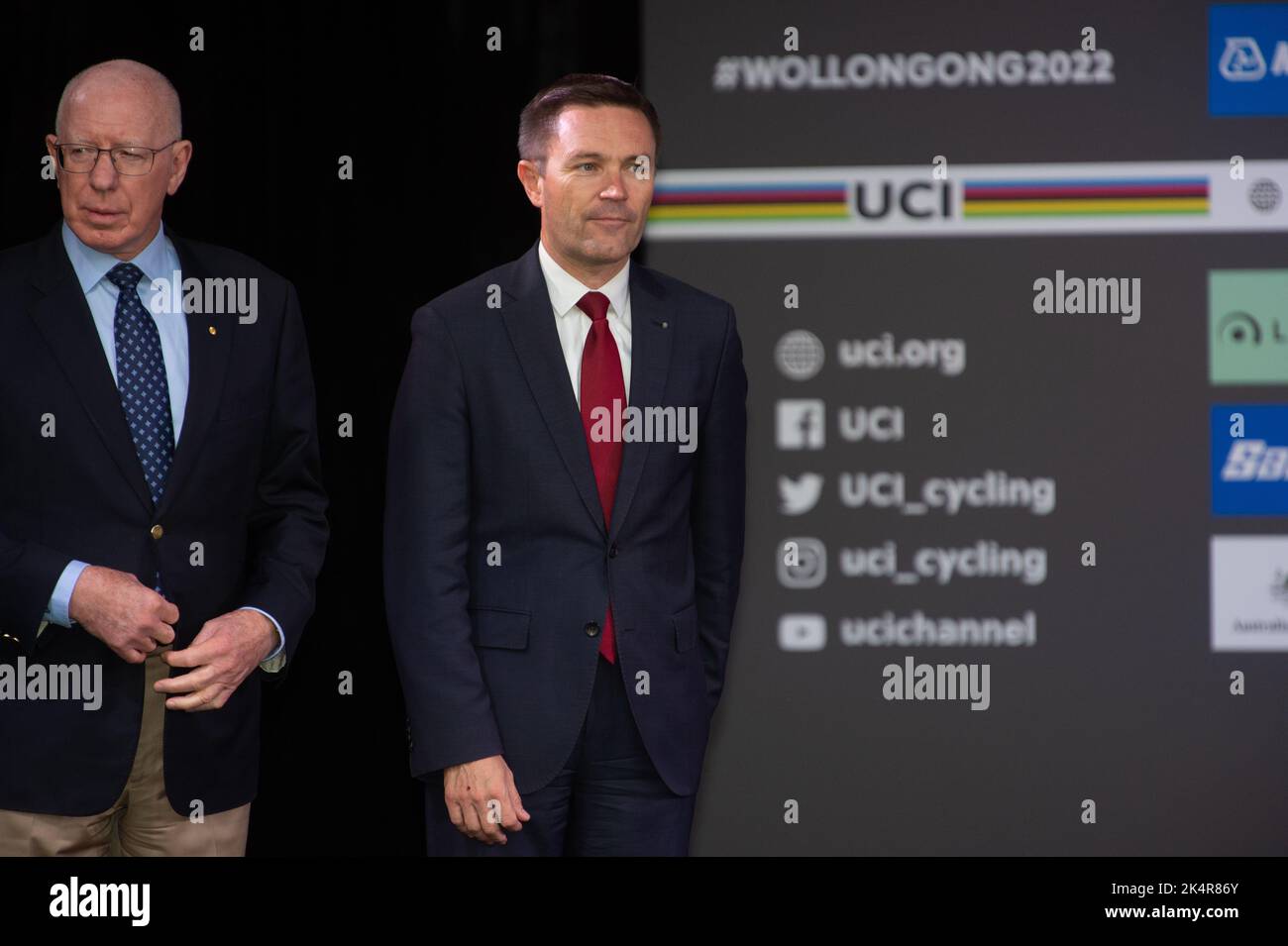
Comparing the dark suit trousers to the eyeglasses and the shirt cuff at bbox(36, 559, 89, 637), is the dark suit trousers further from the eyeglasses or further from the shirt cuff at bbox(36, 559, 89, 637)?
the eyeglasses

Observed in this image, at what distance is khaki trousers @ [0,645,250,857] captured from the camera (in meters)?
2.97

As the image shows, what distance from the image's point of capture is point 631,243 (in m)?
3.13

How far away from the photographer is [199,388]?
303 centimetres

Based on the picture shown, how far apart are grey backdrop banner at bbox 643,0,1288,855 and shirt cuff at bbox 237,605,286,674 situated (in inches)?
42.6

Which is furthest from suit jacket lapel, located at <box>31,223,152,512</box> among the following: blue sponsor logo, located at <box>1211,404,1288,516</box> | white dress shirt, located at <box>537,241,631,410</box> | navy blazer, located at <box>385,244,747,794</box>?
blue sponsor logo, located at <box>1211,404,1288,516</box>

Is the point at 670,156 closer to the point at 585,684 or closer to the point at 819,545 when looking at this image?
the point at 819,545

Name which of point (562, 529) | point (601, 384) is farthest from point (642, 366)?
point (562, 529)

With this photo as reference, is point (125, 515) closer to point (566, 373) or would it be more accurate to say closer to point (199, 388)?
point (199, 388)

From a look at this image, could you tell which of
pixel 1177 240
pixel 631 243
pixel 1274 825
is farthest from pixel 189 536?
pixel 1274 825

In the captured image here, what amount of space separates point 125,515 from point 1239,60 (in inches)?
109

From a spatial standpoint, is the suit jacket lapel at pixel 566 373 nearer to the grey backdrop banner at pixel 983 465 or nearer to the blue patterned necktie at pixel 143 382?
the grey backdrop banner at pixel 983 465

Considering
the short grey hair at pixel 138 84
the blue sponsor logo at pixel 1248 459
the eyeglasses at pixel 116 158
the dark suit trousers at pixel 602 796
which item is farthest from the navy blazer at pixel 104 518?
the blue sponsor logo at pixel 1248 459

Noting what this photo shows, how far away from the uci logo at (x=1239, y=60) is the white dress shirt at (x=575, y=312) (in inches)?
63.1

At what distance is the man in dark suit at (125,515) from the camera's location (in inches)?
116
